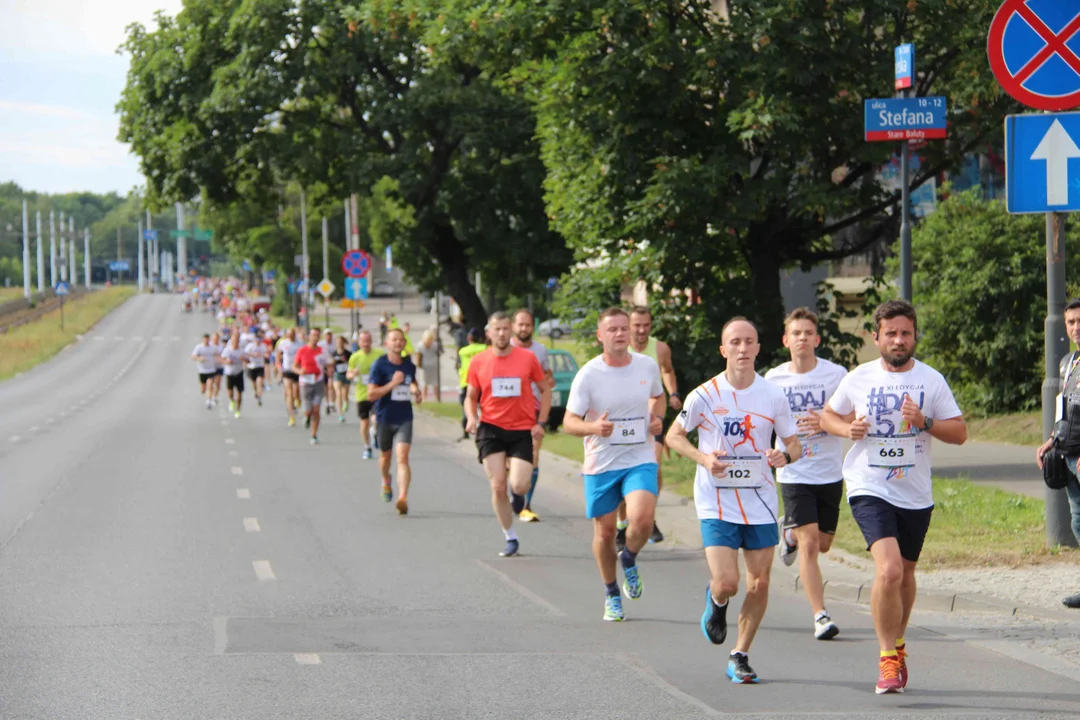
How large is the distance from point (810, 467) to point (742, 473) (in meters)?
1.26

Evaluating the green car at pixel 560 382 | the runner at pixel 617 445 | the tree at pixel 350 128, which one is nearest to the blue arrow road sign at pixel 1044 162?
the runner at pixel 617 445

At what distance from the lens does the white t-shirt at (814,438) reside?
826cm

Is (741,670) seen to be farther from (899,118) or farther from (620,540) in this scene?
(899,118)

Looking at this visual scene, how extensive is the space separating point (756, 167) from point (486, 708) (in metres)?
11.7

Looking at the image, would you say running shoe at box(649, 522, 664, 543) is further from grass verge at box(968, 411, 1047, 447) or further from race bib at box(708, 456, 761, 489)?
grass verge at box(968, 411, 1047, 447)

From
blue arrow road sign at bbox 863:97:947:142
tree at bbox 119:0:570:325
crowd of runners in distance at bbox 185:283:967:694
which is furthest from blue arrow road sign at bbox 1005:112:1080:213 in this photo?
tree at bbox 119:0:570:325

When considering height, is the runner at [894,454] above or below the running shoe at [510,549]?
above

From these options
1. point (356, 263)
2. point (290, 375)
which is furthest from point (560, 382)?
point (356, 263)

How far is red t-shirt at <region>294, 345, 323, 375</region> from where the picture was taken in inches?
984

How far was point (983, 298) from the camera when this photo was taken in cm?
2098

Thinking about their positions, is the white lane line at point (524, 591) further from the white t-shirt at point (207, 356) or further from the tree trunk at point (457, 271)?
the white t-shirt at point (207, 356)

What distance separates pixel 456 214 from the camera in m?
29.5

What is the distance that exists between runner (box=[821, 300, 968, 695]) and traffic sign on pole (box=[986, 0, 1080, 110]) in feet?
11.6

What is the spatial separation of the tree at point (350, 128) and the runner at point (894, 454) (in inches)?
849
